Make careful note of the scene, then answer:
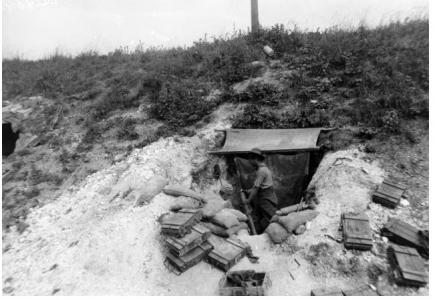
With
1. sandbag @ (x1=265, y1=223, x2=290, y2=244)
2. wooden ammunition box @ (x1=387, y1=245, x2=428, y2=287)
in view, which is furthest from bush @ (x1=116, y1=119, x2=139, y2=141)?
wooden ammunition box @ (x1=387, y1=245, x2=428, y2=287)

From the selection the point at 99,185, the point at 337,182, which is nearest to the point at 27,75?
the point at 99,185

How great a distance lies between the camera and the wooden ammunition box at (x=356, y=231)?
4938 millimetres

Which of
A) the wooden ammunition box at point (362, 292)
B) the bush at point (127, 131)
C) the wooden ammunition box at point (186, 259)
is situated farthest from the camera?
the bush at point (127, 131)

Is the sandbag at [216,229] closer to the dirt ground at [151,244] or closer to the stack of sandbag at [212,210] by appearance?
the stack of sandbag at [212,210]

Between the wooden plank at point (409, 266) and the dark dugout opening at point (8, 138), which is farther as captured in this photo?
the dark dugout opening at point (8, 138)

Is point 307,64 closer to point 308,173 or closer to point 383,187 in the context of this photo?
point 308,173

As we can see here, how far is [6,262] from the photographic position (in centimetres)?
563

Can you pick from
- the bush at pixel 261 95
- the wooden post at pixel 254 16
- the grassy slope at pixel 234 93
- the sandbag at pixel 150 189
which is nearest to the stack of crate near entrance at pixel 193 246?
the sandbag at pixel 150 189

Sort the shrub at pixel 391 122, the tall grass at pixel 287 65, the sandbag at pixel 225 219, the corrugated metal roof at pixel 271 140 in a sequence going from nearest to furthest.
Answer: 1. the sandbag at pixel 225 219
2. the shrub at pixel 391 122
3. the corrugated metal roof at pixel 271 140
4. the tall grass at pixel 287 65

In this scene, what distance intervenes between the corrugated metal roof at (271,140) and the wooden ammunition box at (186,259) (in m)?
2.81

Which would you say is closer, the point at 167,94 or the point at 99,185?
the point at 99,185

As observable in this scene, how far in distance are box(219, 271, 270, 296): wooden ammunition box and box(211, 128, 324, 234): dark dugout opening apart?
2.18 meters

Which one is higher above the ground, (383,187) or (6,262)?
(383,187)

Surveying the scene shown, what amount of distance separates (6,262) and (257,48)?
880cm
